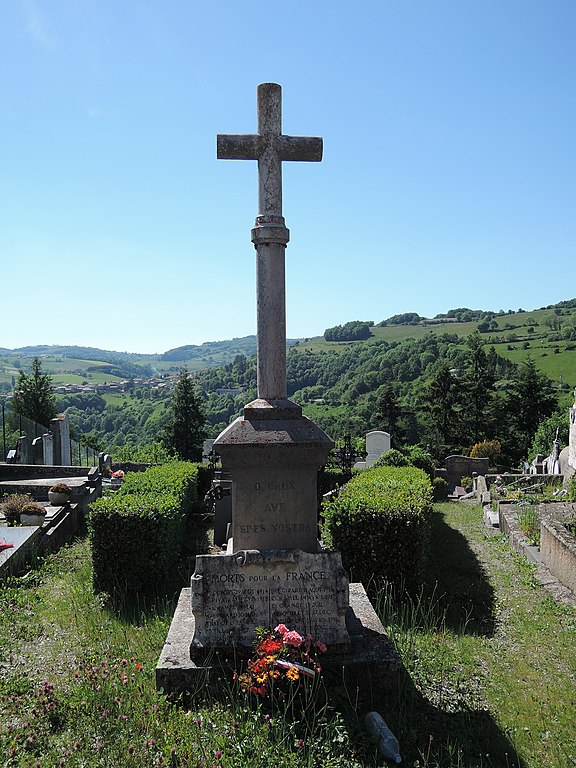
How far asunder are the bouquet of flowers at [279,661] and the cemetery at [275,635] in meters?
0.02

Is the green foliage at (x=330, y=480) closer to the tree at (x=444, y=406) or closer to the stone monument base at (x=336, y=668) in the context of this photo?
the stone monument base at (x=336, y=668)

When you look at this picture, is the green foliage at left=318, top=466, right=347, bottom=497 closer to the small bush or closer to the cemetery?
the cemetery

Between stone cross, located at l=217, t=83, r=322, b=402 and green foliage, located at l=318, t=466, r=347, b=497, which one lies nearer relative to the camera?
stone cross, located at l=217, t=83, r=322, b=402

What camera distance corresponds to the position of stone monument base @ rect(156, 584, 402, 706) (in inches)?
186

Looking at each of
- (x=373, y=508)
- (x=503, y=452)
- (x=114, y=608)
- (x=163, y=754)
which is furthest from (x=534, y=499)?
(x=503, y=452)

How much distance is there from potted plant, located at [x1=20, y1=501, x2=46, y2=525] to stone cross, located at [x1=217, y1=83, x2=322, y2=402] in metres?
6.68

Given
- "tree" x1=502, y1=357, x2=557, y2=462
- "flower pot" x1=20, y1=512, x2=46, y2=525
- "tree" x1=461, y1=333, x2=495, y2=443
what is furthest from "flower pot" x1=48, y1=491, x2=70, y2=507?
"tree" x1=502, y1=357, x2=557, y2=462

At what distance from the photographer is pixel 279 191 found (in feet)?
18.6

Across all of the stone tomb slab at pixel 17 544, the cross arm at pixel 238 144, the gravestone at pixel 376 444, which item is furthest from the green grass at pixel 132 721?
the gravestone at pixel 376 444

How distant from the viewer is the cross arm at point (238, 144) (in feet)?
18.5

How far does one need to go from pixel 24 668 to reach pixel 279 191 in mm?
4842

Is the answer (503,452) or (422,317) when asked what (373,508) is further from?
(422,317)

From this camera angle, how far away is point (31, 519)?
1055 cm

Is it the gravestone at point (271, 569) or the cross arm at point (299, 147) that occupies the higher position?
the cross arm at point (299, 147)
